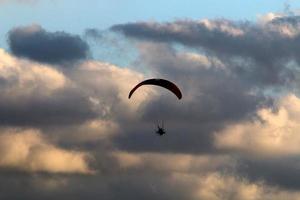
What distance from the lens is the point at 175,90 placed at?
243 feet

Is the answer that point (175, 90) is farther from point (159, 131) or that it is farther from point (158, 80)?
point (159, 131)

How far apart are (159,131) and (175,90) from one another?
12.5 metres

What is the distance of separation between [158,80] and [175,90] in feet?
11.7

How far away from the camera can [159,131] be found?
63969 mm

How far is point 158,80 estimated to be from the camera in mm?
74625

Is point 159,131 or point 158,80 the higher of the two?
point 158,80

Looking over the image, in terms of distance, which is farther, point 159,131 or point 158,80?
point 158,80

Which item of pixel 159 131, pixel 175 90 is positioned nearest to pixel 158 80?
pixel 175 90

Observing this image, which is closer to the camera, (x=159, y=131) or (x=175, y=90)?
(x=159, y=131)

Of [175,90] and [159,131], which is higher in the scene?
[175,90]

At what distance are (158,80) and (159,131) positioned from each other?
13560 millimetres
